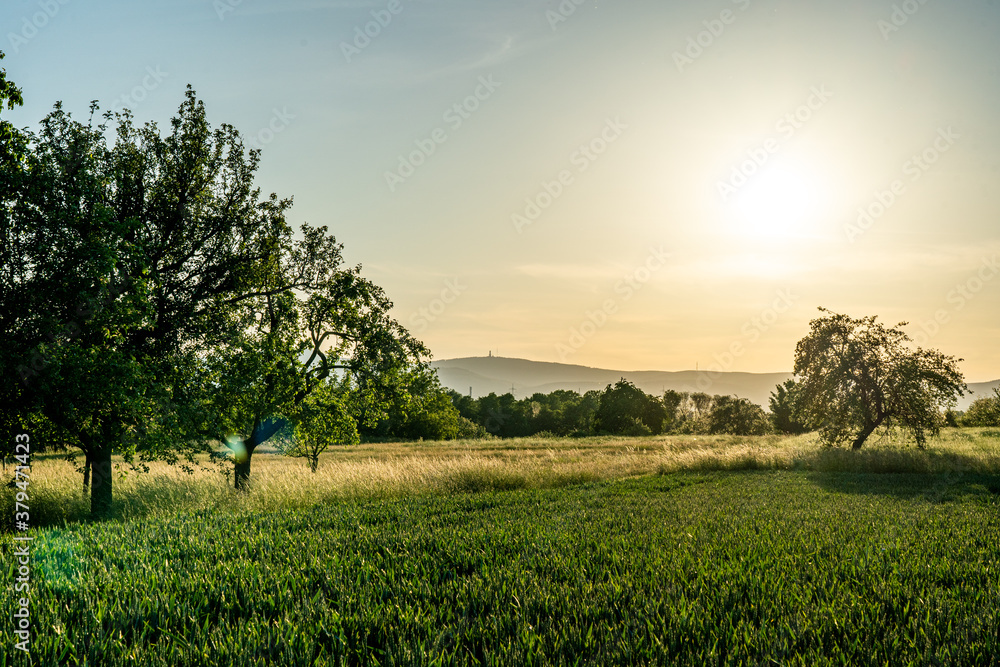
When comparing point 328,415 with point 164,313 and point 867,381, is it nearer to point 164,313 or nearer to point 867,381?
point 164,313

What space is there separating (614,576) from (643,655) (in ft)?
5.54

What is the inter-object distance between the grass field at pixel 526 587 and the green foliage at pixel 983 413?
67400 mm

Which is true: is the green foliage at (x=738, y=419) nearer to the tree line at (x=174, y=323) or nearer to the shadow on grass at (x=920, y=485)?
the tree line at (x=174, y=323)

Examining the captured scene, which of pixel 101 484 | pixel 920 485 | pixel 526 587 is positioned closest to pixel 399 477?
pixel 101 484

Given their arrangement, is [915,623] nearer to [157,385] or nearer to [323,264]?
[157,385]

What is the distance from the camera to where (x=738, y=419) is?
83.7m

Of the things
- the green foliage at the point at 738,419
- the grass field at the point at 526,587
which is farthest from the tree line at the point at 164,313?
the green foliage at the point at 738,419

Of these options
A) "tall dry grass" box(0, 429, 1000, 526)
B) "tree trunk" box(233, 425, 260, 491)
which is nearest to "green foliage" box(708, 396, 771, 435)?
"tall dry grass" box(0, 429, 1000, 526)

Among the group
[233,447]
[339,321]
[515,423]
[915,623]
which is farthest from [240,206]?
[515,423]

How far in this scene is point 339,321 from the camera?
1983 centimetres

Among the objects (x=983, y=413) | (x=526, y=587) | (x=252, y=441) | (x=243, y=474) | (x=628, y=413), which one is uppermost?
(x=526, y=587)

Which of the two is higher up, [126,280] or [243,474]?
[126,280]

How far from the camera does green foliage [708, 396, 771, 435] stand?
82875 mm

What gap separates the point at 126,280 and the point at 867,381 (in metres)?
33.6
